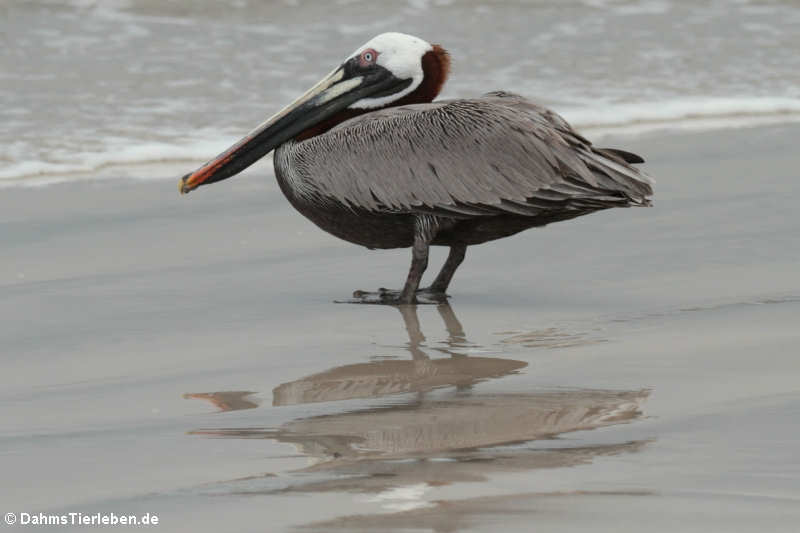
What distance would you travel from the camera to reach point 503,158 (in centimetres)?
549

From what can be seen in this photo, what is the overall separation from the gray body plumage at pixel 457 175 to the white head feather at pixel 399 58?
0.38 m

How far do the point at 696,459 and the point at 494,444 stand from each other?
20.0 inches

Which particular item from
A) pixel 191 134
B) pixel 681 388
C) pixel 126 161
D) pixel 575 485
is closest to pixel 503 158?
pixel 681 388

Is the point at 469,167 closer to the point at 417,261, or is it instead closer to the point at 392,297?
the point at 417,261

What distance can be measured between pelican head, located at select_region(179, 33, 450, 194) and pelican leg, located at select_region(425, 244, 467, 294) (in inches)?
29.1

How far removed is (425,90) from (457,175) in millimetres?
762

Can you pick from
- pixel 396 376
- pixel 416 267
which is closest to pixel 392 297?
pixel 416 267

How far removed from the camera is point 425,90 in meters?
6.12

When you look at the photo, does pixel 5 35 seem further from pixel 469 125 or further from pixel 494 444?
pixel 494 444

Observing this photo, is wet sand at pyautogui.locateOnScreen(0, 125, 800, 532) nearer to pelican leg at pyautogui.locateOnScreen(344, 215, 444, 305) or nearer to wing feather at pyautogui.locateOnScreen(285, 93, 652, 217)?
pelican leg at pyautogui.locateOnScreen(344, 215, 444, 305)

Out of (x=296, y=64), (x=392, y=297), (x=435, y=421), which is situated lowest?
(x=435, y=421)

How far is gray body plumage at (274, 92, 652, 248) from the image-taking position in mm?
5438

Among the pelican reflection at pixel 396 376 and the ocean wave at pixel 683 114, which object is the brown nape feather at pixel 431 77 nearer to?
the pelican reflection at pixel 396 376

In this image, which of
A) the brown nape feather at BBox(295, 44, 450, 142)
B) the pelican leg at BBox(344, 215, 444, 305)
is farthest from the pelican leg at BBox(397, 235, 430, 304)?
the brown nape feather at BBox(295, 44, 450, 142)
